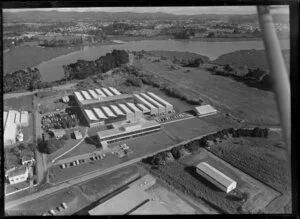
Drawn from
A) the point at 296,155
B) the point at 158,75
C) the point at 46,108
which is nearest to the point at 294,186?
the point at 296,155

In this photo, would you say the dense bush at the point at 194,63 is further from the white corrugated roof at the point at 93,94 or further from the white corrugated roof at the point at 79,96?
the white corrugated roof at the point at 79,96

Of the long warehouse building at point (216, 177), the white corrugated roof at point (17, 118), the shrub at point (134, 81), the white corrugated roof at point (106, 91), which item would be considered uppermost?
the shrub at point (134, 81)

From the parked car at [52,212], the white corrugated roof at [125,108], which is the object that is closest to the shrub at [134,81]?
the white corrugated roof at [125,108]

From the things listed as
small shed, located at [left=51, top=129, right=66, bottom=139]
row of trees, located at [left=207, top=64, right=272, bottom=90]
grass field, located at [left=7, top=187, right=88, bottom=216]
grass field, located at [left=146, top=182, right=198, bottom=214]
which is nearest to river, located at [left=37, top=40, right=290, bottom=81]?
row of trees, located at [left=207, top=64, right=272, bottom=90]

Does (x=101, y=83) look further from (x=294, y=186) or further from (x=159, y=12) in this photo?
(x=294, y=186)

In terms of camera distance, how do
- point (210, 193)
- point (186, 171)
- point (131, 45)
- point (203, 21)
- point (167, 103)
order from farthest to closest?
point (131, 45)
point (167, 103)
point (203, 21)
point (186, 171)
point (210, 193)

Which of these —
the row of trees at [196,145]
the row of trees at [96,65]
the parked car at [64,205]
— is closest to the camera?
the parked car at [64,205]

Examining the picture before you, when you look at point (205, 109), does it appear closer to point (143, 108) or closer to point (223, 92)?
point (223, 92)
